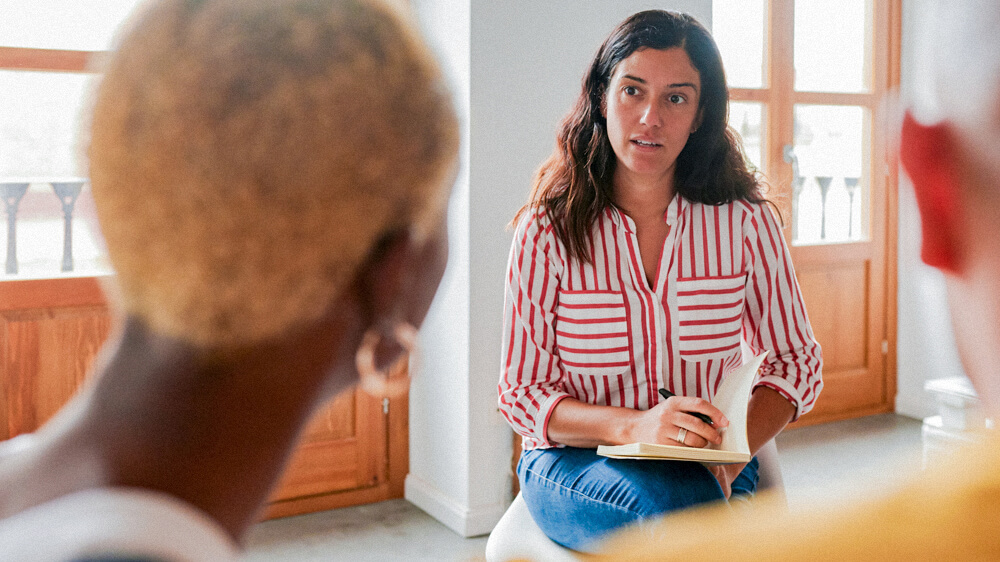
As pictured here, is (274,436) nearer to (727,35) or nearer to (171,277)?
(171,277)

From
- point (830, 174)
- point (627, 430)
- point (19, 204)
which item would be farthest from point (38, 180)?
point (830, 174)

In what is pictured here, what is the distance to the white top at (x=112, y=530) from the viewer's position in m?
0.37

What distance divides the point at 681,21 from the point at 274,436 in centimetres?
133

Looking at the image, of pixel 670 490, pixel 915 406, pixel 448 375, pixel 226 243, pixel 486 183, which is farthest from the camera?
pixel 915 406

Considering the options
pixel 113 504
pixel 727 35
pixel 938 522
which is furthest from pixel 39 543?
pixel 727 35

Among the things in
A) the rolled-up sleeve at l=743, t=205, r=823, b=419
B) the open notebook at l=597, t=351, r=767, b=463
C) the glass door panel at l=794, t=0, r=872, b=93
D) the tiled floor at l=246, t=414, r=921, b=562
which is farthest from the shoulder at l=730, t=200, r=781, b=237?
the glass door panel at l=794, t=0, r=872, b=93

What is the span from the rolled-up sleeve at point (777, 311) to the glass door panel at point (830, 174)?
2.72 m

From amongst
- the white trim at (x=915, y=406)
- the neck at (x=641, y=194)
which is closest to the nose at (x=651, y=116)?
the neck at (x=641, y=194)

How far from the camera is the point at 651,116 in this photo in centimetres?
155

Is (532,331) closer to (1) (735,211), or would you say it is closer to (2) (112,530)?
(1) (735,211)

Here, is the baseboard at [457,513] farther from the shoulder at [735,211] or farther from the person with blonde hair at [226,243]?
the person with blonde hair at [226,243]

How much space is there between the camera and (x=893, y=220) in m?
4.47

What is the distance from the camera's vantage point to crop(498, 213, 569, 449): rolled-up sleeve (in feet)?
5.16

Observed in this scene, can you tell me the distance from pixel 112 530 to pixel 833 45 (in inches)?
175
